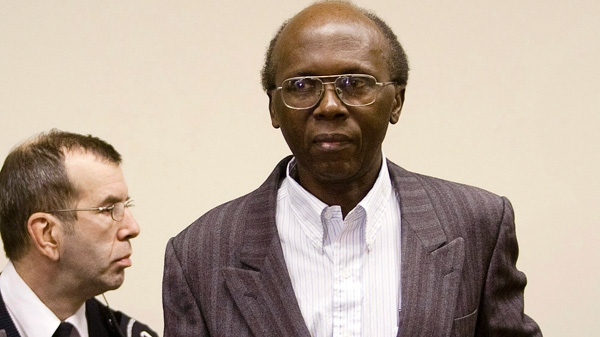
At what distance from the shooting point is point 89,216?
2.08 m

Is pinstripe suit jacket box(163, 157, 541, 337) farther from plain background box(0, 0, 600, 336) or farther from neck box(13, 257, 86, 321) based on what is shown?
plain background box(0, 0, 600, 336)

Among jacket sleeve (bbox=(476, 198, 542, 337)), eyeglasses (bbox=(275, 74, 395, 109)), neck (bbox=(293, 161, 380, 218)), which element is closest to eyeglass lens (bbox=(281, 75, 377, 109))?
eyeglasses (bbox=(275, 74, 395, 109))

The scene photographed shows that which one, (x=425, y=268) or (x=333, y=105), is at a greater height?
(x=333, y=105)

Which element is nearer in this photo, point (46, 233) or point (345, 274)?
point (345, 274)

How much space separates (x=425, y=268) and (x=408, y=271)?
0.10 ft

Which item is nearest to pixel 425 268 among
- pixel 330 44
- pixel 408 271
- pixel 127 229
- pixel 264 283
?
pixel 408 271

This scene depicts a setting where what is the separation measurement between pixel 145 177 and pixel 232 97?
1.07 feet

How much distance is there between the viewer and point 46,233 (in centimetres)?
205

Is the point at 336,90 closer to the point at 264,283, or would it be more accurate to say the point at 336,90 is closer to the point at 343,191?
the point at 343,191

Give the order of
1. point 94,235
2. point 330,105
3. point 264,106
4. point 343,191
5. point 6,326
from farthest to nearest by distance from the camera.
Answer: point 264,106, point 94,235, point 6,326, point 343,191, point 330,105

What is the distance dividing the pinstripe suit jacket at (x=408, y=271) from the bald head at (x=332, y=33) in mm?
201

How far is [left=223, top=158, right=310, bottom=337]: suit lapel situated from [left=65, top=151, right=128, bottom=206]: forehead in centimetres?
50

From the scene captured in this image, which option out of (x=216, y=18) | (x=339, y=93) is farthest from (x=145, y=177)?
(x=339, y=93)

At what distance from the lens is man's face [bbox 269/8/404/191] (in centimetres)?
159
